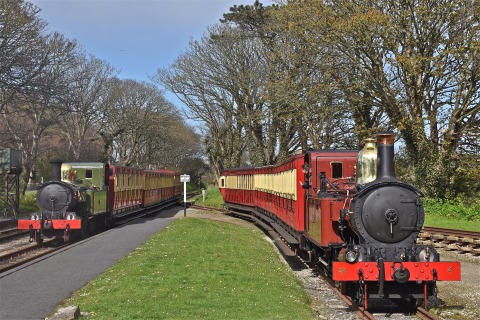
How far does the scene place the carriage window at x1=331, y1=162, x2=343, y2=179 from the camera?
39.8ft

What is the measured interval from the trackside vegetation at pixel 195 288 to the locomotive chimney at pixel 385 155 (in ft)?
8.52

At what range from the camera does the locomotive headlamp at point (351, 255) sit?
873 cm

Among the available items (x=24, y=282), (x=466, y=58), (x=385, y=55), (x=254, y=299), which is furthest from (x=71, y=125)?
(x=254, y=299)

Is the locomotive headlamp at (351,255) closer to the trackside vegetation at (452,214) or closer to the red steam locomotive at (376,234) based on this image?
the red steam locomotive at (376,234)

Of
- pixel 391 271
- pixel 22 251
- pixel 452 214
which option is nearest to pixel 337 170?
pixel 391 271

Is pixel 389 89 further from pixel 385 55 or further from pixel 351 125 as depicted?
pixel 351 125

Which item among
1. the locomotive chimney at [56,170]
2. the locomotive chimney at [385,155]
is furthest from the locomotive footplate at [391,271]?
the locomotive chimney at [56,170]

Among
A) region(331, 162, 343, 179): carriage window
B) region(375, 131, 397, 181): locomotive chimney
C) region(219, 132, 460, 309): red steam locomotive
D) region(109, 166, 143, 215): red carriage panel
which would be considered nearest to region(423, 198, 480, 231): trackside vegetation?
region(331, 162, 343, 179): carriage window

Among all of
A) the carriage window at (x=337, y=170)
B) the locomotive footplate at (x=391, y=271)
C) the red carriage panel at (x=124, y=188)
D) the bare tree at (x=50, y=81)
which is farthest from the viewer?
the bare tree at (x=50, y=81)

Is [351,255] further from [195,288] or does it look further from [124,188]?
[124,188]

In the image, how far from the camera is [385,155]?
8953 millimetres

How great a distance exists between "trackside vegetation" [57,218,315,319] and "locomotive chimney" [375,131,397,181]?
2.60m

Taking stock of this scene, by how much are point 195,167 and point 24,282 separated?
66.9 m

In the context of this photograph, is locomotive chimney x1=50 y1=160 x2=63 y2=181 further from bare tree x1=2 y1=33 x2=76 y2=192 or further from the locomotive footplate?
the locomotive footplate
